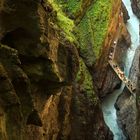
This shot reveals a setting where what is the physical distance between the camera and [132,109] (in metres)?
26.2

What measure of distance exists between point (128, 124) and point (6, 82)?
52.1 feet

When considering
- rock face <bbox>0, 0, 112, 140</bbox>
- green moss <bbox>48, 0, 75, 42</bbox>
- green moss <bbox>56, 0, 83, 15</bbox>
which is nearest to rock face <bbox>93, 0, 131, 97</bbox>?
green moss <bbox>56, 0, 83, 15</bbox>

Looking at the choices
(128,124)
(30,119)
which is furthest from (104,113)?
(30,119)

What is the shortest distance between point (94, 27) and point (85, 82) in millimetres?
4330

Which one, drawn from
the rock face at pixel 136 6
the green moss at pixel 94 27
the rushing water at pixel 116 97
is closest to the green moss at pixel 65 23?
the green moss at pixel 94 27

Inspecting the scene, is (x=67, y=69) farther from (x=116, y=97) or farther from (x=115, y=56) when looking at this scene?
(x=115, y=56)

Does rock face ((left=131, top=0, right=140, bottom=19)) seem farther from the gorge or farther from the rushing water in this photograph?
the rushing water

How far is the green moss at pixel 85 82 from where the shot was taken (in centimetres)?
2375

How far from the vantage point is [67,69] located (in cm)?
1750

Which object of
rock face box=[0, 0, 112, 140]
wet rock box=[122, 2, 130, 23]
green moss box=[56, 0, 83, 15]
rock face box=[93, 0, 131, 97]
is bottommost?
rock face box=[0, 0, 112, 140]

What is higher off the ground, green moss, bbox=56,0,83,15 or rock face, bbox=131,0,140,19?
rock face, bbox=131,0,140,19

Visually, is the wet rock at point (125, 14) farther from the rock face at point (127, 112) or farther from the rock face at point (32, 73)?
the rock face at point (32, 73)

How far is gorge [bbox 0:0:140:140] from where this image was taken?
12.2 m

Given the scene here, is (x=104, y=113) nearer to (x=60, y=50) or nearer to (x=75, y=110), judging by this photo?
(x=75, y=110)
